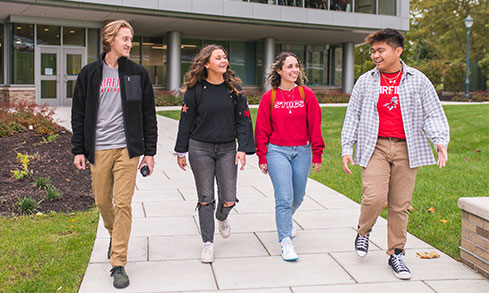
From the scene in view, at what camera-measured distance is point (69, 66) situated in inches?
1085

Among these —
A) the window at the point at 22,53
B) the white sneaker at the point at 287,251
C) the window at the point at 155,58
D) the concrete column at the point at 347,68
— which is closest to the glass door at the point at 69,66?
the window at the point at 22,53

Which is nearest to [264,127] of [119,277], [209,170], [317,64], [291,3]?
[209,170]

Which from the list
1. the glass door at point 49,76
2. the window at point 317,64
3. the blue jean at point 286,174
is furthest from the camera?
the window at point 317,64

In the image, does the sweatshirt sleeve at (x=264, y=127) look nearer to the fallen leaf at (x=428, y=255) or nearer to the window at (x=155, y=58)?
the fallen leaf at (x=428, y=255)

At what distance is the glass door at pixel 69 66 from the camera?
27.4 metres

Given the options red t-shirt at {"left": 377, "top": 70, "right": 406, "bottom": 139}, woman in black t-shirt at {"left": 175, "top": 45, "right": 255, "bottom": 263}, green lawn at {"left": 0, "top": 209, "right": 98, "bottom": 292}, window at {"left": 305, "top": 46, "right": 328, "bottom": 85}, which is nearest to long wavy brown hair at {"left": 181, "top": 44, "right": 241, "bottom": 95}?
woman in black t-shirt at {"left": 175, "top": 45, "right": 255, "bottom": 263}

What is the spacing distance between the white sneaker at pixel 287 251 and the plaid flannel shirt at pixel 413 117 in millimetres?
998

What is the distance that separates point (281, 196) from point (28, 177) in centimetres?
498

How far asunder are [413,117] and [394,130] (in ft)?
0.60

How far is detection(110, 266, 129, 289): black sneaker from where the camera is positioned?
429cm

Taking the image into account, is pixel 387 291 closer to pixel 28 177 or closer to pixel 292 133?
pixel 292 133

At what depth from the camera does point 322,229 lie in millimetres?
6133

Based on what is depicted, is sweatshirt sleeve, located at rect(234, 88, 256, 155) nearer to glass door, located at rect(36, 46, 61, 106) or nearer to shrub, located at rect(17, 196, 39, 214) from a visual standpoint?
shrub, located at rect(17, 196, 39, 214)

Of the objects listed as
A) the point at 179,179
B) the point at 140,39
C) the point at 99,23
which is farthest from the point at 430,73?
the point at 179,179
